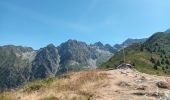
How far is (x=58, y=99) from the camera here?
19844mm

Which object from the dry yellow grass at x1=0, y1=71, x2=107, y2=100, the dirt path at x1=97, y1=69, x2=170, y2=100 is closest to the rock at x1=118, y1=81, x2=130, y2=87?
the dirt path at x1=97, y1=69, x2=170, y2=100

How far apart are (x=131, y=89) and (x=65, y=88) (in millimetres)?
4259

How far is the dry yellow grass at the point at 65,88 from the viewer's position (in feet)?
67.4

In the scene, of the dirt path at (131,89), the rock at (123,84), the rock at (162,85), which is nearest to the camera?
the dirt path at (131,89)

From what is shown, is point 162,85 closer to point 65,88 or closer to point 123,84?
point 123,84

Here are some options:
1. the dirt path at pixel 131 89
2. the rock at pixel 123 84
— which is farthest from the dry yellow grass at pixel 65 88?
the rock at pixel 123 84

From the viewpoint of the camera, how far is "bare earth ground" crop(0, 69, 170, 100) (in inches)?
796

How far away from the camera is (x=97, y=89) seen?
72.6 feet

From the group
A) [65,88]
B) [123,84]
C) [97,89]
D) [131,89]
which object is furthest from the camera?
[123,84]

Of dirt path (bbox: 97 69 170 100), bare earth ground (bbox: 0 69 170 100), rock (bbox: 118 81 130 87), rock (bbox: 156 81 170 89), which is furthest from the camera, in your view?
rock (bbox: 118 81 130 87)

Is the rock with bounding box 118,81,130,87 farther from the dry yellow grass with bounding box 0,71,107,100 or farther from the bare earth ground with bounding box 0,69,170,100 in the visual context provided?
the dry yellow grass with bounding box 0,71,107,100

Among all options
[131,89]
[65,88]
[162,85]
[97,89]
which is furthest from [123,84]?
[65,88]

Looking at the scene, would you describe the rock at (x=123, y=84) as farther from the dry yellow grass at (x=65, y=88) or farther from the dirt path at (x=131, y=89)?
the dry yellow grass at (x=65, y=88)

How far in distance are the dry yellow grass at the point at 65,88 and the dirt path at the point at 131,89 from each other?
2.32ft
